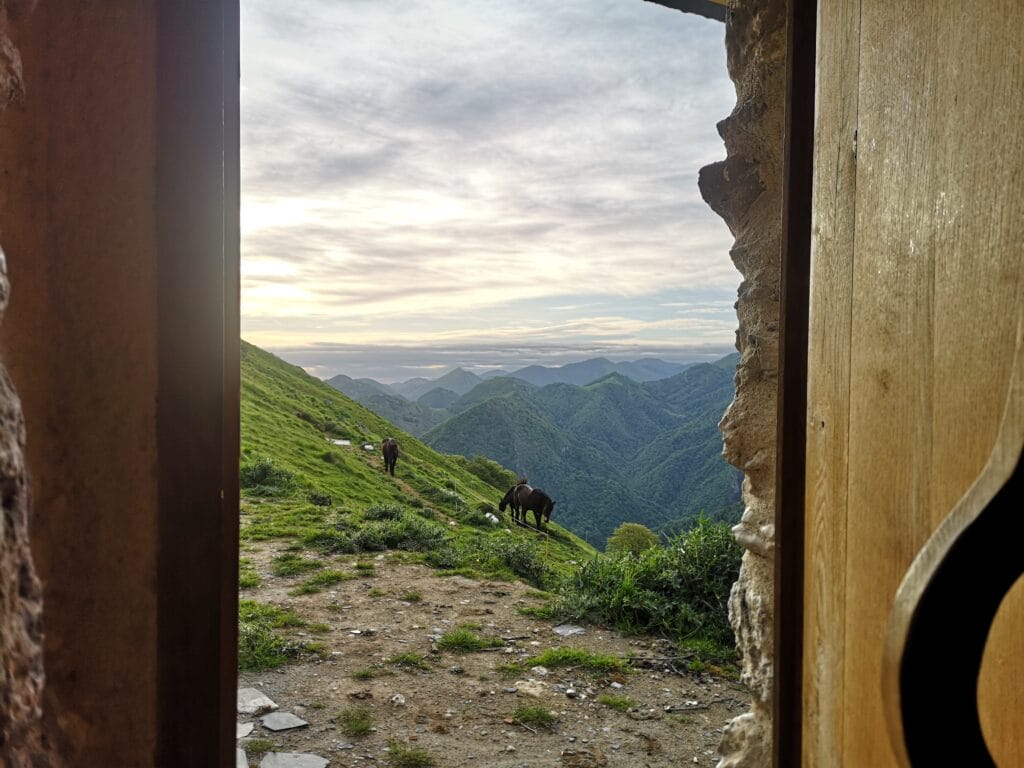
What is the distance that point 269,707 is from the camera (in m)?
3.58

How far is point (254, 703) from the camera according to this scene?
361 centimetres

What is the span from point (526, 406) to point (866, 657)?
207ft

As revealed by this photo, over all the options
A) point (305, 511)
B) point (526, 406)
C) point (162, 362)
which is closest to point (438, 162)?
point (305, 511)

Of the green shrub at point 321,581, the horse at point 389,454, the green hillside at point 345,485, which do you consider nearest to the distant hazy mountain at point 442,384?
the green hillside at point 345,485

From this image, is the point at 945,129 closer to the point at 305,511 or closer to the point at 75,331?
the point at 75,331

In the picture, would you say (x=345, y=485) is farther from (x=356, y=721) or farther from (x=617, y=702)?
(x=617, y=702)

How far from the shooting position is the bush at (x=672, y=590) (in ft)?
15.7

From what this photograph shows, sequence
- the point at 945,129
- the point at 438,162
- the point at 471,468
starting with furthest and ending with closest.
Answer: the point at 471,468 < the point at 438,162 < the point at 945,129

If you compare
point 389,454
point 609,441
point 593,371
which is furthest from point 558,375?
point 389,454

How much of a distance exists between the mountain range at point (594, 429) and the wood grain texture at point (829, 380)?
38.9m

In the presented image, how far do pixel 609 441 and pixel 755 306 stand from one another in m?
60.7

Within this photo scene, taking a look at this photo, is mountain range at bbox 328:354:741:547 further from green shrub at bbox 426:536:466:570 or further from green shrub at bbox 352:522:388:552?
green shrub at bbox 426:536:466:570

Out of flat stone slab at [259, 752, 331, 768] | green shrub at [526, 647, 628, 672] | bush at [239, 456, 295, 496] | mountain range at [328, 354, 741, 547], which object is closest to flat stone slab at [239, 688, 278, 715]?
flat stone slab at [259, 752, 331, 768]

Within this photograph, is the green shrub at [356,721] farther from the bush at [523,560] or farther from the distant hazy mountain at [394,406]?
the distant hazy mountain at [394,406]
